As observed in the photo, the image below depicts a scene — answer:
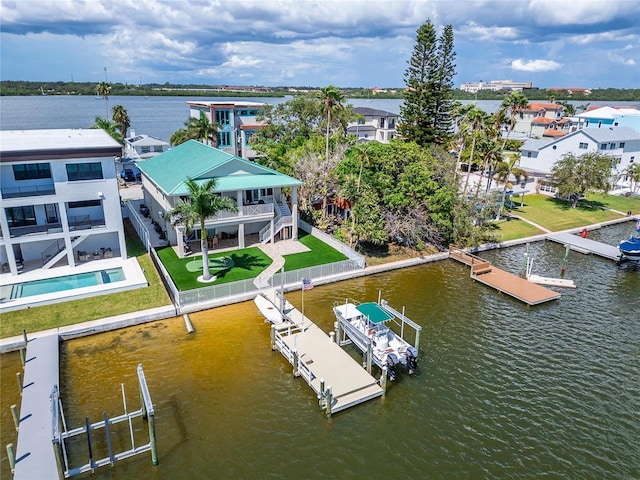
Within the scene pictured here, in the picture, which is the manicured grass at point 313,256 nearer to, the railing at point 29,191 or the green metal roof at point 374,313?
the green metal roof at point 374,313

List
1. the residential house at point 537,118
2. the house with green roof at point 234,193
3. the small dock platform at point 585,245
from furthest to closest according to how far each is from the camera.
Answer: the residential house at point 537,118 < the small dock platform at point 585,245 < the house with green roof at point 234,193

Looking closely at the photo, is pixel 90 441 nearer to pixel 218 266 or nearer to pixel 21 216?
pixel 218 266

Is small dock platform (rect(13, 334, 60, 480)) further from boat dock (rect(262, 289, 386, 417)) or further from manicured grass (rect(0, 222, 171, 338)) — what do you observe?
boat dock (rect(262, 289, 386, 417))

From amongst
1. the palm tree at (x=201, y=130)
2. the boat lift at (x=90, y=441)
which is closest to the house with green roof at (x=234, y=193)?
the boat lift at (x=90, y=441)

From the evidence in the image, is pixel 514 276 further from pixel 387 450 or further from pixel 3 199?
pixel 3 199

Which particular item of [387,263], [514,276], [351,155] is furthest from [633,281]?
[351,155]

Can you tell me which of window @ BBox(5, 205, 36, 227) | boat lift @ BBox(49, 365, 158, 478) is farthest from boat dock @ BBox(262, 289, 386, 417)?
window @ BBox(5, 205, 36, 227)
